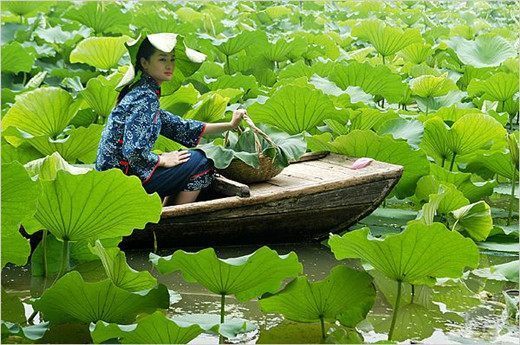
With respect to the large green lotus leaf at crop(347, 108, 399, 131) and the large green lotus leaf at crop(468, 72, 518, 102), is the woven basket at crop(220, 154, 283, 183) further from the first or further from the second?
the large green lotus leaf at crop(468, 72, 518, 102)

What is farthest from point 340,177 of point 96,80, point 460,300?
point 96,80

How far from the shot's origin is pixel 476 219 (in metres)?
2.96

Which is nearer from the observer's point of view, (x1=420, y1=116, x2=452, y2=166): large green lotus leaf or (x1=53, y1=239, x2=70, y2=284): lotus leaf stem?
(x1=53, y1=239, x2=70, y2=284): lotus leaf stem

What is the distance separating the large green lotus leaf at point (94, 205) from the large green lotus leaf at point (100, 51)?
2228 millimetres

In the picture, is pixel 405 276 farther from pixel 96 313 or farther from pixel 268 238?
pixel 268 238

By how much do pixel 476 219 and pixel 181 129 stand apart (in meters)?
0.96

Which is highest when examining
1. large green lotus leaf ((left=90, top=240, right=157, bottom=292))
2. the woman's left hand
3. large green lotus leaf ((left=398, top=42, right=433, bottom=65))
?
large green lotus leaf ((left=90, top=240, right=157, bottom=292))

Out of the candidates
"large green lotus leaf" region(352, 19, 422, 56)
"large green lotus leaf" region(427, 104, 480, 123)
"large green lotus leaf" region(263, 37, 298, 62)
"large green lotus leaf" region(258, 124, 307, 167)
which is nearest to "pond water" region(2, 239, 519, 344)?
"large green lotus leaf" region(258, 124, 307, 167)

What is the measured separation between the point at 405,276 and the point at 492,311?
1.54 ft

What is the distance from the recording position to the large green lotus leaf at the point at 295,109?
324 cm

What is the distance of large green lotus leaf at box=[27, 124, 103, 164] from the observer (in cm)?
305

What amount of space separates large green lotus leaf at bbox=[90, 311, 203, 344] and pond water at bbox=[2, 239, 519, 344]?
0.28 m

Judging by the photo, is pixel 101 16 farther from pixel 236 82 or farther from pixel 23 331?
pixel 23 331

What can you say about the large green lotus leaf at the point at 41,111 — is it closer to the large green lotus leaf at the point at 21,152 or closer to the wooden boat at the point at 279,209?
the large green lotus leaf at the point at 21,152
